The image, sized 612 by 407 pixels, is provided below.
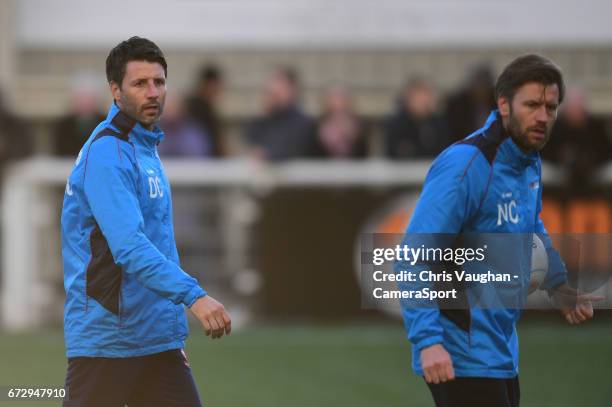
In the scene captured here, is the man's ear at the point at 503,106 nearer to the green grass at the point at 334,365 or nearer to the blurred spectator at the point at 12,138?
the green grass at the point at 334,365

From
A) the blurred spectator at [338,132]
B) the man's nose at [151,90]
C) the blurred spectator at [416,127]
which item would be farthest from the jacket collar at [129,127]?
the blurred spectator at [338,132]

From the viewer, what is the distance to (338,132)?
46.4 ft

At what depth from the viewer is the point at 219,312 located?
16.3 ft

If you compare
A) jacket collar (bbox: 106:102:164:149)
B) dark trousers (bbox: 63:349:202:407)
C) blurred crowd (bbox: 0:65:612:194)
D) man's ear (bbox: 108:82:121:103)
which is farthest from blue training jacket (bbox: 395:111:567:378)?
blurred crowd (bbox: 0:65:612:194)

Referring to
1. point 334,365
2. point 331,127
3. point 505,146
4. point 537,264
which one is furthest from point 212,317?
point 331,127

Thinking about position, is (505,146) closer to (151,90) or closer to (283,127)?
(151,90)

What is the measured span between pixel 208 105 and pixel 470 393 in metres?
9.56

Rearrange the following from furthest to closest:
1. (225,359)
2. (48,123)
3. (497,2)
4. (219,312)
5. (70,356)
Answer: (497,2) < (48,123) < (225,359) < (70,356) < (219,312)

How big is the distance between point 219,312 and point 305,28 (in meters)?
16.2

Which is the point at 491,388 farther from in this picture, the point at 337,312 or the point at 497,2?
the point at 497,2

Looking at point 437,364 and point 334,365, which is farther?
point 334,365

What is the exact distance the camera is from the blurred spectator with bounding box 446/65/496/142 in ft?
44.8

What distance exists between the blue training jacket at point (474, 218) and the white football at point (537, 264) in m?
0.18

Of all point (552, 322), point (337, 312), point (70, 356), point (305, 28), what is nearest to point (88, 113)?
point (337, 312)
